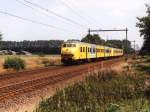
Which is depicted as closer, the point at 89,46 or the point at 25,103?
the point at 25,103

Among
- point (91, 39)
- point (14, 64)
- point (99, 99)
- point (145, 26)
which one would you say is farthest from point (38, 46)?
point (99, 99)

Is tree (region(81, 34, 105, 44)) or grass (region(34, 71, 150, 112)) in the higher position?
tree (region(81, 34, 105, 44))

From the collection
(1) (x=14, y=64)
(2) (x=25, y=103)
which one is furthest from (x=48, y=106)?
(1) (x=14, y=64)

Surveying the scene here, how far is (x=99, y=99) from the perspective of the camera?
53.3 ft

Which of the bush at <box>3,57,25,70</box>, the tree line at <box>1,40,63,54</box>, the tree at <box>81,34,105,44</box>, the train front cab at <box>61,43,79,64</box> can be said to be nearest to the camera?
the bush at <box>3,57,25,70</box>

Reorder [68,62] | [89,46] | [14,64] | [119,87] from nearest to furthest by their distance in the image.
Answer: [119,87]
[14,64]
[68,62]
[89,46]

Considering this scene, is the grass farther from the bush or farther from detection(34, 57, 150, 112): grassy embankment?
the bush

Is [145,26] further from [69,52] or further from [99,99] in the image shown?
[99,99]

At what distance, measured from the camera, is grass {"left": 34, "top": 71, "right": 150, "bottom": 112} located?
14195 millimetres

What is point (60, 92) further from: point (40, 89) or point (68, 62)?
point (68, 62)

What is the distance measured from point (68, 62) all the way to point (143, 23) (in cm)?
1404

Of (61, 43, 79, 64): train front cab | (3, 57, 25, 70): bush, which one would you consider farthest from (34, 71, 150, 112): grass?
(61, 43, 79, 64): train front cab

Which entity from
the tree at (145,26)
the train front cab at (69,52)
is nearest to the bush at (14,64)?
the train front cab at (69,52)

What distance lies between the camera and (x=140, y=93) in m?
18.2
